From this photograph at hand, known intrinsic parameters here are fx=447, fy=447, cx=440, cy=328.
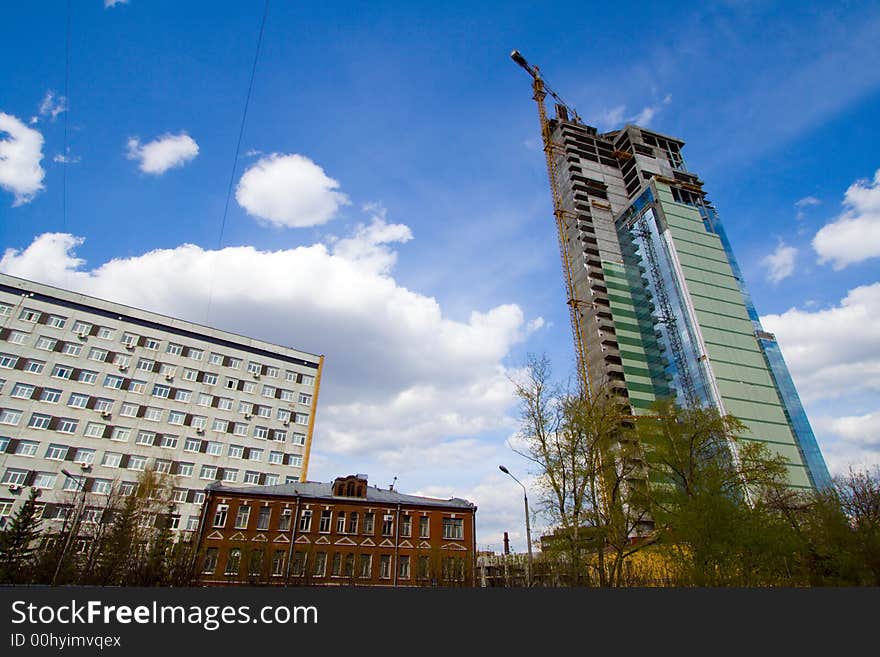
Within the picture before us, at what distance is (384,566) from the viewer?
38.1 m

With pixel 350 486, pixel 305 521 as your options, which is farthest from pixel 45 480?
pixel 350 486

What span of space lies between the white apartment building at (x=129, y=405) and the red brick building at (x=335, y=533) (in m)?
8.76

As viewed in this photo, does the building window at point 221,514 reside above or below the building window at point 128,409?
below

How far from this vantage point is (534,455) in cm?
2270

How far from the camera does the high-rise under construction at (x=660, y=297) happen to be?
64.9 meters

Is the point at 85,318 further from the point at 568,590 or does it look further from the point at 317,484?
the point at 568,590

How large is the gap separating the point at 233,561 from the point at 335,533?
802 cm

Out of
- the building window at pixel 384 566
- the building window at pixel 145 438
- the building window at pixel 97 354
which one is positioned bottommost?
the building window at pixel 384 566

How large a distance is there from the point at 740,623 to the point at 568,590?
211cm

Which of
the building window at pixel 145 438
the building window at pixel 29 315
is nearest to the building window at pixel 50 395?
the building window at pixel 29 315

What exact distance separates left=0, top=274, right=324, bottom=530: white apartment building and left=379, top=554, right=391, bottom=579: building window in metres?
17.4

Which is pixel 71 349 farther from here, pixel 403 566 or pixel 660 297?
pixel 660 297

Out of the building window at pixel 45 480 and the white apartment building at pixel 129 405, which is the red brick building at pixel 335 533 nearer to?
the white apartment building at pixel 129 405

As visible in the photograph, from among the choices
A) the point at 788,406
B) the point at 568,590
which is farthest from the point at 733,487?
the point at 788,406
